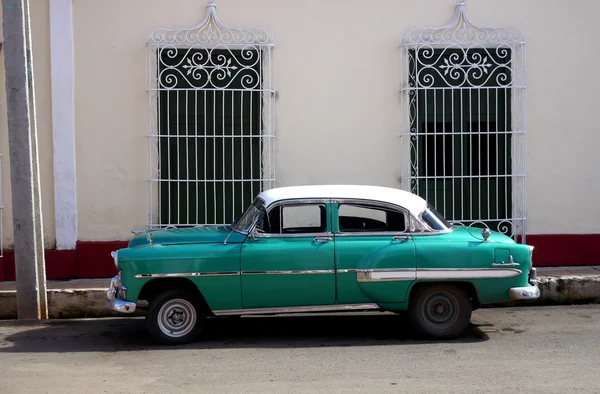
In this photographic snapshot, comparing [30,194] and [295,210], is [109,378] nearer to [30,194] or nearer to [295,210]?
[295,210]

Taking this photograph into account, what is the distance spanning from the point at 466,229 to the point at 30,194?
176 inches

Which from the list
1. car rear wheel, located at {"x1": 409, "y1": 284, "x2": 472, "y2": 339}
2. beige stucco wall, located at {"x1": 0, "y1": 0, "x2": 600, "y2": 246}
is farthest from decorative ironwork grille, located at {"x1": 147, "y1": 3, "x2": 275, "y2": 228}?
car rear wheel, located at {"x1": 409, "y1": 284, "x2": 472, "y2": 339}

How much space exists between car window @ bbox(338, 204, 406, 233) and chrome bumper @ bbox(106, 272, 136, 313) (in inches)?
78.2

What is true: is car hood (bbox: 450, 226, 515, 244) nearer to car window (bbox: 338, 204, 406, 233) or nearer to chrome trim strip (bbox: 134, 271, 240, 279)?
car window (bbox: 338, 204, 406, 233)

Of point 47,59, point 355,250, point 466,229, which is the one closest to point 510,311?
point 466,229

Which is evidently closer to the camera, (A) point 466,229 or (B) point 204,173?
(A) point 466,229

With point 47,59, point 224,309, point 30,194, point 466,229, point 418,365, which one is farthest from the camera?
point 47,59

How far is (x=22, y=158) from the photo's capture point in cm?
852

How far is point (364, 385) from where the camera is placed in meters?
5.81

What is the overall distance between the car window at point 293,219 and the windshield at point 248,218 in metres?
0.12

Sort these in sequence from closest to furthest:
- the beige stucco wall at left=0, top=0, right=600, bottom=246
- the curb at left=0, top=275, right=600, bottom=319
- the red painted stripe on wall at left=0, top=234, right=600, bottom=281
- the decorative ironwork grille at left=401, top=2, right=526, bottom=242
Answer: the curb at left=0, top=275, right=600, bottom=319 → the red painted stripe on wall at left=0, top=234, right=600, bottom=281 → the beige stucco wall at left=0, top=0, right=600, bottom=246 → the decorative ironwork grille at left=401, top=2, right=526, bottom=242

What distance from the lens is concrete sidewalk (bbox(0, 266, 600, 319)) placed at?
348 inches

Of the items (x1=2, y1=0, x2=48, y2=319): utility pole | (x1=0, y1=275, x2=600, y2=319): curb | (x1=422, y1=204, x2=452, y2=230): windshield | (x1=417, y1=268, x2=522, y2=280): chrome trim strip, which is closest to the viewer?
(x1=417, y1=268, x2=522, y2=280): chrome trim strip

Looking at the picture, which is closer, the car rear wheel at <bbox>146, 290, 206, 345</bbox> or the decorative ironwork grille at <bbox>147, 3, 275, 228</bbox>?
the car rear wheel at <bbox>146, 290, 206, 345</bbox>
